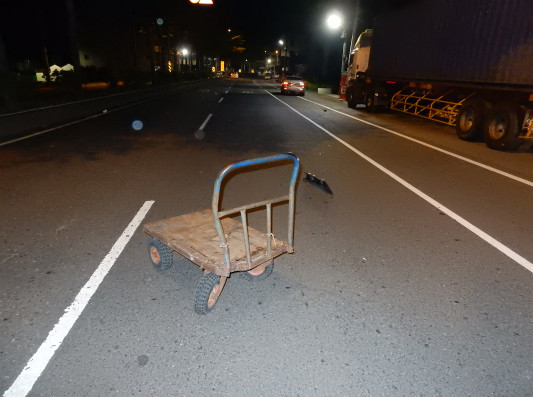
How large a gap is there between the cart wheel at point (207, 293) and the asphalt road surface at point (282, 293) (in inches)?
3.5

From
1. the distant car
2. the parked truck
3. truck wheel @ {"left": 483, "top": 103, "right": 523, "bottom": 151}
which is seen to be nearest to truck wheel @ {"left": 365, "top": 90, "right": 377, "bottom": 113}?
the parked truck

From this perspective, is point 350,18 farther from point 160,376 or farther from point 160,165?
point 160,376

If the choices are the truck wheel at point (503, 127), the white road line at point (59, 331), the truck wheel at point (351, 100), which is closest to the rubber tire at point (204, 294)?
the white road line at point (59, 331)

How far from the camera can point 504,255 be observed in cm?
412

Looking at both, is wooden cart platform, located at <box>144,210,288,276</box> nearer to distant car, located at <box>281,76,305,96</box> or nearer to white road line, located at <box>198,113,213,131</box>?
white road line, located at <box>198,113,213,131</box>

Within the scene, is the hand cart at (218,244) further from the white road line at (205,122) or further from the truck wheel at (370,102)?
the truck wheel at (370,102)

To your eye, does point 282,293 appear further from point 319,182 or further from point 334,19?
point 334,19

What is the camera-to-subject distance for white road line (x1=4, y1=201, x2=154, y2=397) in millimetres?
2281

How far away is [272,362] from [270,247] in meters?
0.99

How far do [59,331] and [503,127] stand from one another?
11.9 meters

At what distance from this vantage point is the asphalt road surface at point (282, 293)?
2.42 metres

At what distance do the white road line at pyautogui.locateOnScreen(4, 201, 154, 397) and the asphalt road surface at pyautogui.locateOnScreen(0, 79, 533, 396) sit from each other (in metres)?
0.01

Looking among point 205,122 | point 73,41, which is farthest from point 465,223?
point 73,41

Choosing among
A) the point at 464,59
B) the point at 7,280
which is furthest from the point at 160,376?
the point at 464,59
